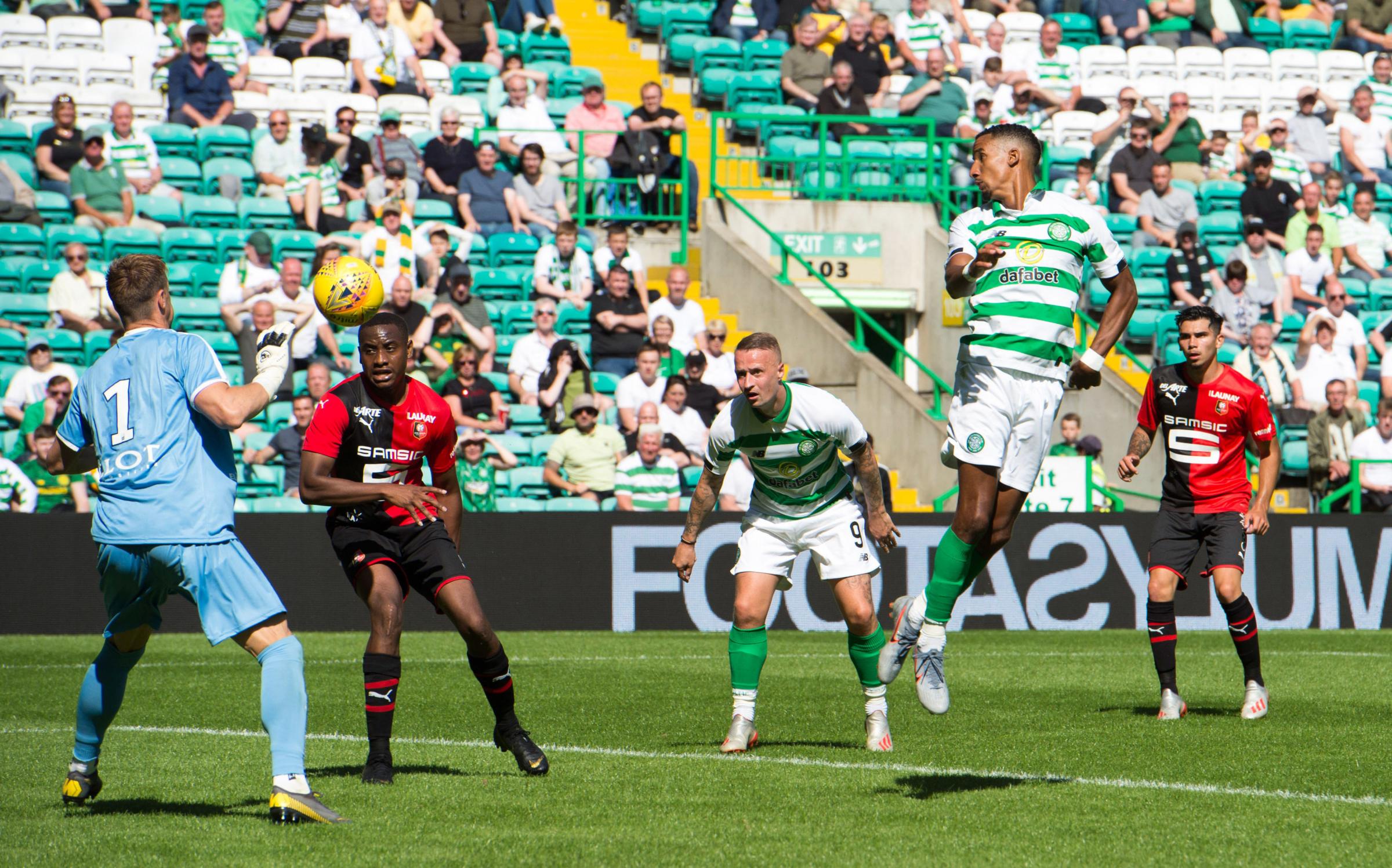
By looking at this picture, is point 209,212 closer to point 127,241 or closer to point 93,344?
point 127,241

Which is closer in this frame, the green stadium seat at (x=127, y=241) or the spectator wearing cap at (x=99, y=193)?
the green stadium seat at (x=127, y=241)

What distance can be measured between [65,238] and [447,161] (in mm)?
4234

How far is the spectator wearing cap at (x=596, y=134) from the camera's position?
2000 centimetres

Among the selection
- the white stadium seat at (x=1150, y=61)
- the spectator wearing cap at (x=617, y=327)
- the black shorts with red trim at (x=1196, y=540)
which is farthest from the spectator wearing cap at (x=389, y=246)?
the white stadium seat at (x=1150, y=61)

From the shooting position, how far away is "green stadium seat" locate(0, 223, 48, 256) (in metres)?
17.2

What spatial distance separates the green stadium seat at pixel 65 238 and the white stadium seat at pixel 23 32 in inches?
133

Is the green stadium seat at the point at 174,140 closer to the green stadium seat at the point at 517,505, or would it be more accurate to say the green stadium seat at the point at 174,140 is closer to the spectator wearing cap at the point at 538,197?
the spectator wearing cap at the point at 538,197

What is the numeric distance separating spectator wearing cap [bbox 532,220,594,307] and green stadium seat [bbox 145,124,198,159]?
4.24 meters

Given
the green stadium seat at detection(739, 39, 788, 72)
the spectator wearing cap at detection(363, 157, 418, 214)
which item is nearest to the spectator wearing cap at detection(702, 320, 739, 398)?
the spectator wearing cap at detection(363, 157, 418, 214)

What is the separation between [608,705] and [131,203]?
10.7 metres

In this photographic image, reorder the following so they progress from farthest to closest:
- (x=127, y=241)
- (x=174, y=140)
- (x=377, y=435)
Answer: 1. (x=174, y=140)
2. (x=127, y=241)
3. (x=377, y=435)

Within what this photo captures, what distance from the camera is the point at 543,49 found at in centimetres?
2198

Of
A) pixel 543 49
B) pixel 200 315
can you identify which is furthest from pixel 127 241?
pixel 543 49

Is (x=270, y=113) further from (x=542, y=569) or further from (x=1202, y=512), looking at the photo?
(x=1202, y=512)
